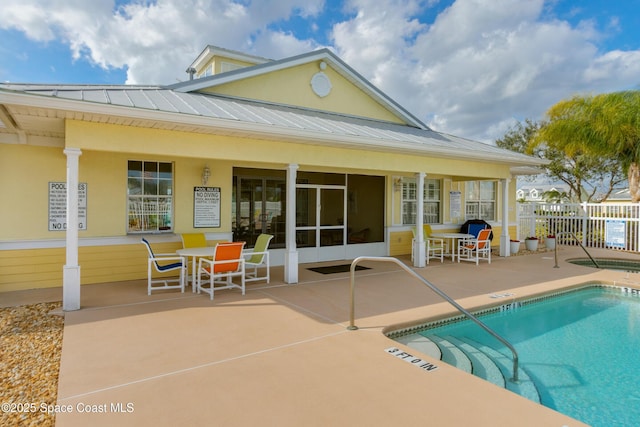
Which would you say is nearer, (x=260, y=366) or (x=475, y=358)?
(x=260, y=366)

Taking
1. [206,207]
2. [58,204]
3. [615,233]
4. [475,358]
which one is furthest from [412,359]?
[615,233]

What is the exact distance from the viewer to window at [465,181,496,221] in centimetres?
1492

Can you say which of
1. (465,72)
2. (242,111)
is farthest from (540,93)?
(242,111)

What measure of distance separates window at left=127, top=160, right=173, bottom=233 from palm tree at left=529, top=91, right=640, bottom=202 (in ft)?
62.5

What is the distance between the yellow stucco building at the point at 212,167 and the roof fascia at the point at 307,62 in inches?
1.4

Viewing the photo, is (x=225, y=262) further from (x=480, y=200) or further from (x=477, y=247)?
(x=480, y=200)

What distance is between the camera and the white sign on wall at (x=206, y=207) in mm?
9094

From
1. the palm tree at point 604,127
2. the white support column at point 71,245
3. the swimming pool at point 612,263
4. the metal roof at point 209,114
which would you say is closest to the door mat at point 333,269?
the metal roof at point 209,114

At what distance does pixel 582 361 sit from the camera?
4.94 meters

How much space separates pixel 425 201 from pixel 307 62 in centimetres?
637

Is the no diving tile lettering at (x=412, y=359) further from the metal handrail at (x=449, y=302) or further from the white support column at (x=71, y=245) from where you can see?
the white support column at (x=71, y=245)

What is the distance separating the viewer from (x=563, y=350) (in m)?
5.31

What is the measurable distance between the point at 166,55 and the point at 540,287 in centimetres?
2034

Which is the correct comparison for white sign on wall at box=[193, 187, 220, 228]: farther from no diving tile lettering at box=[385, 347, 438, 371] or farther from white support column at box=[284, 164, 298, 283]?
no diving tile lettering at box=[385, 347, 438, 371]
